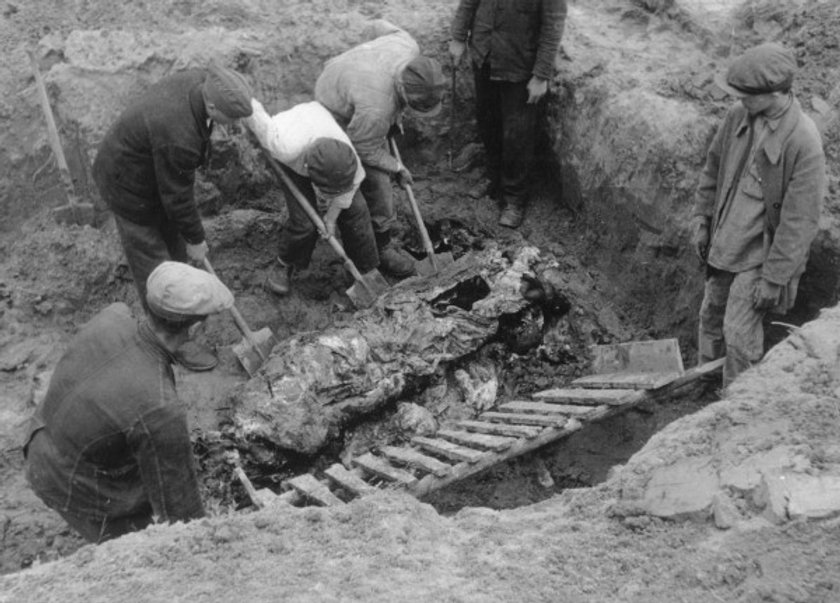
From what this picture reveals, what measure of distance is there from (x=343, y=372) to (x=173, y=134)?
1.70 m

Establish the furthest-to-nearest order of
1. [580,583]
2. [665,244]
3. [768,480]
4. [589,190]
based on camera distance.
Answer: [589,190] → [665,244] → [768,480] → [580,583]

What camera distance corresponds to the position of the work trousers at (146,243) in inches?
209

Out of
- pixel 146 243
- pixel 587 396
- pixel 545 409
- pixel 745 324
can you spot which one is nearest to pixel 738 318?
pixel 745 324

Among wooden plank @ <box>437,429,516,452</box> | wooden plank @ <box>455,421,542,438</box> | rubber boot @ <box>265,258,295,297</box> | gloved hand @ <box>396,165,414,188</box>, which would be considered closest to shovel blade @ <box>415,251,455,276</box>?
gloved hand @ <box>396,165,414,188</box>

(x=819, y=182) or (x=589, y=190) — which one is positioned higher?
(x=819, y=182)

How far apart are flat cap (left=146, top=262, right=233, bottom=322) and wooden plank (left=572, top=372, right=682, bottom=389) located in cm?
233

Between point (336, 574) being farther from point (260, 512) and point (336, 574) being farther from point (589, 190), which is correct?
point (589, 190)

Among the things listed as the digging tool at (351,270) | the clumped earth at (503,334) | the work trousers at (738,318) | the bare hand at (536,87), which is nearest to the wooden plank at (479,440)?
the clumped earth at (503,334)

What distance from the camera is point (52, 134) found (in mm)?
5770

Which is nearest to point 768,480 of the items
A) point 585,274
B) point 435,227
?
point 585,274

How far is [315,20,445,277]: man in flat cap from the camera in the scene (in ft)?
18.0

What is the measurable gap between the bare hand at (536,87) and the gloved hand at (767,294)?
2.30 m

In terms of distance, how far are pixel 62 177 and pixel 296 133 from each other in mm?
1732

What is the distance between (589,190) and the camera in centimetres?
630
